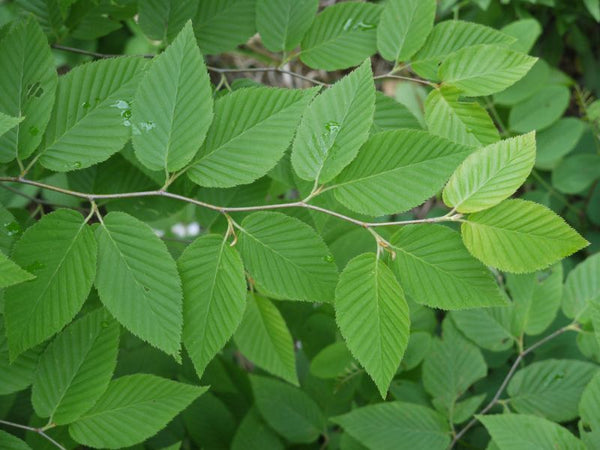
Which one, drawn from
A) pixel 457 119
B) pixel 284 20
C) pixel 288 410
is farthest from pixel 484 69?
pixel 288 410

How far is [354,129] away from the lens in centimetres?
72

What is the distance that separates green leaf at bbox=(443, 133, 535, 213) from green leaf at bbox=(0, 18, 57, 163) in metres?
0.51

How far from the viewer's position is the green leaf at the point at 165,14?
3.19 feet

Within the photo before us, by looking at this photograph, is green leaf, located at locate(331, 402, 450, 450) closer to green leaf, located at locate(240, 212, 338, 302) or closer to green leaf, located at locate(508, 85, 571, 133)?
green leaf, located at locate(240, 212, 338, 302)

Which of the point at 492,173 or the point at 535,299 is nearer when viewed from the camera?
the point at 492,173

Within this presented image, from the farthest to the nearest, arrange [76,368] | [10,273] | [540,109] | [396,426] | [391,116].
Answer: [540,109]
[396,426]
[391,116]
[76,368]
[10,273]

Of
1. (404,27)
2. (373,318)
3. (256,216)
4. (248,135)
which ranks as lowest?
(373,318)

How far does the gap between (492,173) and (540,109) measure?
960 mm

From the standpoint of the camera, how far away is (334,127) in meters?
0.73

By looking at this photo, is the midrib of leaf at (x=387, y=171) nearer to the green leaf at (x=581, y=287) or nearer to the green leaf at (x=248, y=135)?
the green leaf at (x=248, y=135)

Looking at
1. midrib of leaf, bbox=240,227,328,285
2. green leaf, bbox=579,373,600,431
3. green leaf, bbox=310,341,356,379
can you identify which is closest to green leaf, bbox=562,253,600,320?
green leaf, bbox=579,373,600,431

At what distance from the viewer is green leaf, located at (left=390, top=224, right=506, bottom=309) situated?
710mm

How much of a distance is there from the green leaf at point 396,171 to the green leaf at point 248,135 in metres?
0.09

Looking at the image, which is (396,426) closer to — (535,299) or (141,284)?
(535,299)
